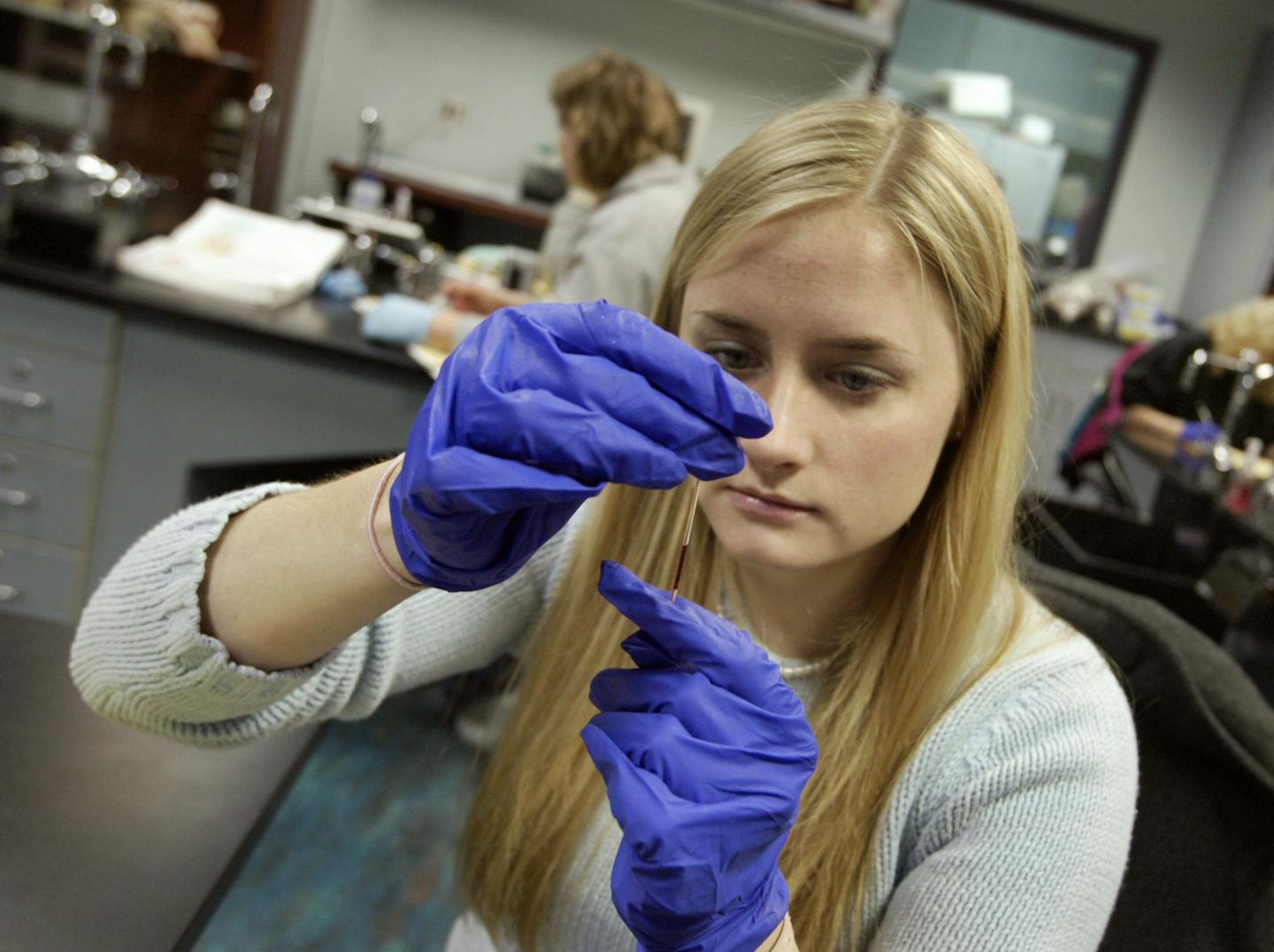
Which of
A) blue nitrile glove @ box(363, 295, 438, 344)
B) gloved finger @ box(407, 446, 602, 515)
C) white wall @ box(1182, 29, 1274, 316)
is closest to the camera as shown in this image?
gloved finger @ box(407, 446, 602, 515)

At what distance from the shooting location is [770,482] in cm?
85

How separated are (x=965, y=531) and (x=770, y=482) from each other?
197 millimetres

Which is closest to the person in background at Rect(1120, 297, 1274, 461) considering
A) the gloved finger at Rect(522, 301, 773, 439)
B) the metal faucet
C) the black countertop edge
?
the black countertop edge

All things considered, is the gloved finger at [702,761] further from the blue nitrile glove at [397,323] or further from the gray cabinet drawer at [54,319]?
the gray cabinet drawer at [54,319]

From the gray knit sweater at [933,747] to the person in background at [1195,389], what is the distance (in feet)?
6.95

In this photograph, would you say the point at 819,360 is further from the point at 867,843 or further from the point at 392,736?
the point at 392,736

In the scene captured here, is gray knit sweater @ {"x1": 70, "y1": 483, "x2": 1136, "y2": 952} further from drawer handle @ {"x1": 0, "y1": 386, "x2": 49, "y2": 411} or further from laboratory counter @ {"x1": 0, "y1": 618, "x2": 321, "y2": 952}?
drawer handle @ {"x1": 0, "y1": 386, "x2": 49, "y2": 411}

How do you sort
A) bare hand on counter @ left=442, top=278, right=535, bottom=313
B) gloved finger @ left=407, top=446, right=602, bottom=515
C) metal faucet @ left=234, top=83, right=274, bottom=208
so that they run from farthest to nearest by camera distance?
metal faucet @ left=234, top=83, right=274, bottom=208, bare hand on counter @ left=442, top=278, right=535, bottom=313, gloved finger @ left=407, top=446, right=602, bottom=515

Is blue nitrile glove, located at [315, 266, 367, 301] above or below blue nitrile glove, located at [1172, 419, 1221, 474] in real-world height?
below

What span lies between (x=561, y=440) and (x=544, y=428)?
0.01 metres

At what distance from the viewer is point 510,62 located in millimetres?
4512

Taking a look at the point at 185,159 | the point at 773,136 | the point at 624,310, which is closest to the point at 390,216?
the point at 185,159

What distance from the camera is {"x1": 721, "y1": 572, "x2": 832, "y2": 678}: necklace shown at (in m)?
0.99

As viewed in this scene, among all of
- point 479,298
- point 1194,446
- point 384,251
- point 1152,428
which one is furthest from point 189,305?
point 1152,428
